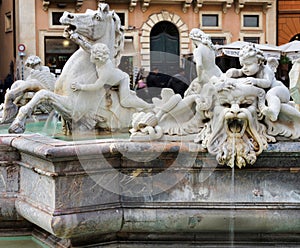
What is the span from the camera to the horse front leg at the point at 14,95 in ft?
18.4

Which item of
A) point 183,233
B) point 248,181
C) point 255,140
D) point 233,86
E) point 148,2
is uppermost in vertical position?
point 148,2

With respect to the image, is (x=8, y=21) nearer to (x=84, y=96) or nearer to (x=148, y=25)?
(x=148, y=25)

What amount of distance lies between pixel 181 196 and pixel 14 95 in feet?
7.62

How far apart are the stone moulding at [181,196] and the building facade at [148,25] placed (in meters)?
17.6

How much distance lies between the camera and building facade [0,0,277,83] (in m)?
22.6

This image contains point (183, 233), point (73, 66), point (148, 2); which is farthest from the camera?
Result: point (148, 2)

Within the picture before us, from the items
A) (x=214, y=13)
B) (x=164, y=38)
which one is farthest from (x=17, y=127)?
(x=214, y=13)

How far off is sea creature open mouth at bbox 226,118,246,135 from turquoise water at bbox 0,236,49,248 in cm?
137

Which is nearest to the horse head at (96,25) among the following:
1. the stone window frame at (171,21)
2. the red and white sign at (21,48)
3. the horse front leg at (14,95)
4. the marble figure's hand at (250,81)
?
the horse front leg at (14,95)

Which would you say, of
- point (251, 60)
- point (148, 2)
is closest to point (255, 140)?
point (251, 60)

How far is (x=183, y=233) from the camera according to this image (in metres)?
3.84

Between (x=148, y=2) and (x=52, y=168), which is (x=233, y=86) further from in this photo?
(x=148, y=2)

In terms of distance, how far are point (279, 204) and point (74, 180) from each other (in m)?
1.15

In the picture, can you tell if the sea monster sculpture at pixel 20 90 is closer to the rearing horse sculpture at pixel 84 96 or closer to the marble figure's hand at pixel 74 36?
the rearing horse sculpture at pixel 84 96
